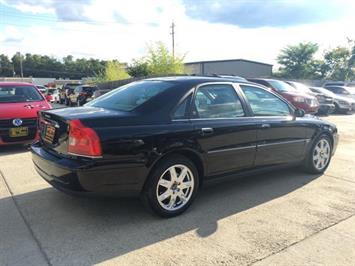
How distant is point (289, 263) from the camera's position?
3.05m

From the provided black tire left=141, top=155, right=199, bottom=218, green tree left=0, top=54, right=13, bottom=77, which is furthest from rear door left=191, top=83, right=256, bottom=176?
green tree left=0, top=54, right=13, bottom=77

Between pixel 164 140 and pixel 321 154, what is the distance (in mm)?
3220

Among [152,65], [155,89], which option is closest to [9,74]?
[152,65]

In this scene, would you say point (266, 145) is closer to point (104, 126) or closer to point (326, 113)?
point (104, 126)

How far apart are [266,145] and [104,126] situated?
235cm

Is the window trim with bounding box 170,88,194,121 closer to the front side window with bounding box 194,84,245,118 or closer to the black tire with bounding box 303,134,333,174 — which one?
the front side window with bounding box 194,84,245,118

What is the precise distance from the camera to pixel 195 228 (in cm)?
371

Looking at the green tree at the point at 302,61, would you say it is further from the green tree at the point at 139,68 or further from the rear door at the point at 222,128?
the rear door at the point at 222,128

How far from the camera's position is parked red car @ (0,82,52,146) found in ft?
23.3

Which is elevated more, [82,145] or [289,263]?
[82,145]

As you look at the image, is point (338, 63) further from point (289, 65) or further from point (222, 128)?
point (222, 128)

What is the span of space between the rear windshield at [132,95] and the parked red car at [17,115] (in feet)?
10.7

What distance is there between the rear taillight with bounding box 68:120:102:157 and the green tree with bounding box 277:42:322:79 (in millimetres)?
49094

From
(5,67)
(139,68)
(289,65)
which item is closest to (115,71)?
(139,68)
